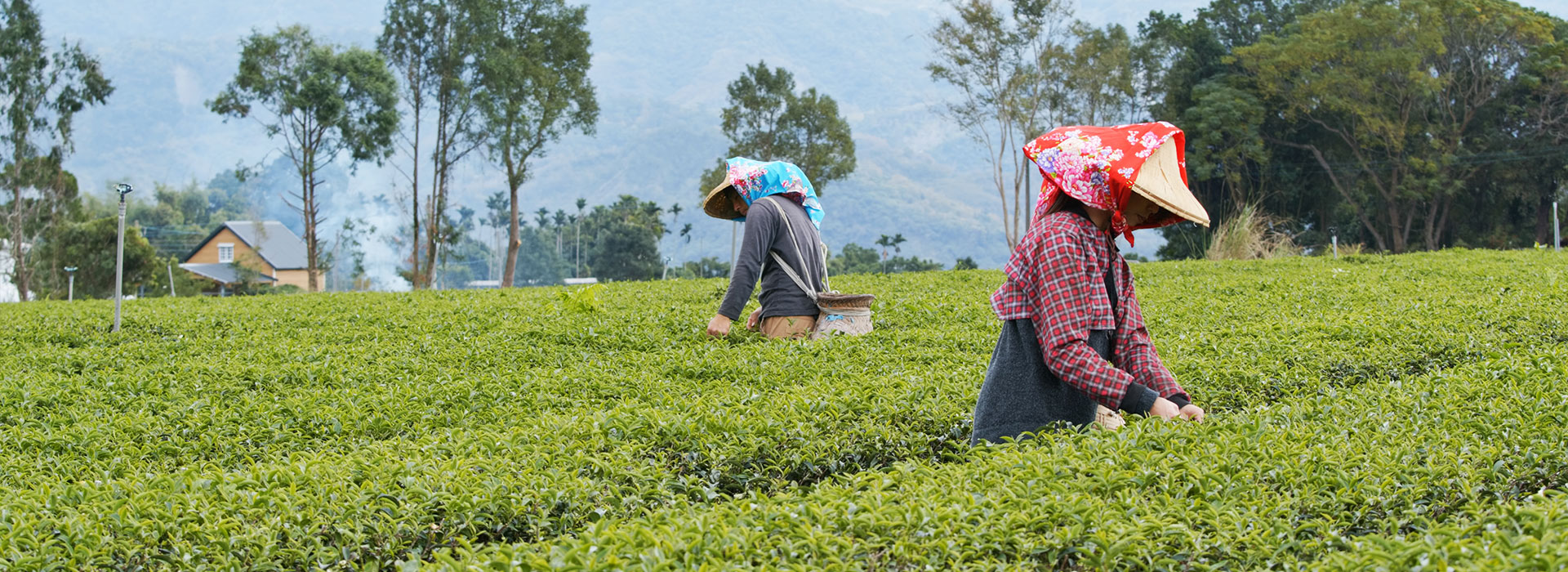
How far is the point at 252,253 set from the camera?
54875mm

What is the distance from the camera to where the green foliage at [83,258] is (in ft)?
119

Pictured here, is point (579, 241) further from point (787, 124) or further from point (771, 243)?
point (771, 243)

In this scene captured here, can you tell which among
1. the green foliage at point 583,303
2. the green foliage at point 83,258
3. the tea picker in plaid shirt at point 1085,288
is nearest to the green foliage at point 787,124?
the green foliage at point 83,258

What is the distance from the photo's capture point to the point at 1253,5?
1599 inches

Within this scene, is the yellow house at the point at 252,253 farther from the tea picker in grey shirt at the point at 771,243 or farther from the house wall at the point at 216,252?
the tea picker in grey shirt at the point at 771,243

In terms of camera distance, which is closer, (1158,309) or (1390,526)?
(1390,526)

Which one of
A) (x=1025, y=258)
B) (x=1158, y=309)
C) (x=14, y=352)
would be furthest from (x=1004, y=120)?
(x=1025, y=258)

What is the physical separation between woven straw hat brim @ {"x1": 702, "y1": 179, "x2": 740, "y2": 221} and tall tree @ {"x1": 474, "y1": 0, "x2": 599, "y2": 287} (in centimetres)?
2808

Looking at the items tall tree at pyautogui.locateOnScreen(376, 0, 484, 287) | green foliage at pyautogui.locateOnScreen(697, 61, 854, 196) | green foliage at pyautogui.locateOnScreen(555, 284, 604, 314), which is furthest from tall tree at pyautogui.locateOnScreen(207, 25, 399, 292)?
green foliage at pyautogui.locateOnScreen(555, 284, 604, 314)

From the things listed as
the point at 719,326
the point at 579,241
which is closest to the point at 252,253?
the point at 579,241

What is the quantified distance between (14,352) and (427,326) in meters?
2.88

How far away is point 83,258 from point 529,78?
16610 millimetres

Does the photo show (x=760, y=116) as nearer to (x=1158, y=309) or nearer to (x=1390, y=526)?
(x=1158, y=309)

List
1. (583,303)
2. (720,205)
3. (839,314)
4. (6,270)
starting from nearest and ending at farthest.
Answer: (839,314) < (720,205) < (583,303) < (6,270)
